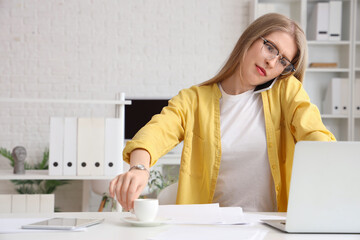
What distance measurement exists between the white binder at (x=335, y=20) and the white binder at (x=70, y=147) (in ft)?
9.01

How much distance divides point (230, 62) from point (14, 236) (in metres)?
1.07

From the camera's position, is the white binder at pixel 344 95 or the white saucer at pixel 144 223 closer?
the white saucer at pixel 144 223

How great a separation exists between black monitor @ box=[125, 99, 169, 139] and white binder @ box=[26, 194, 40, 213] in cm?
191

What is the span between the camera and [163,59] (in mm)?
5055

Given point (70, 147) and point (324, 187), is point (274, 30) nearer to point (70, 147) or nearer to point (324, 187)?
point (324, 187)

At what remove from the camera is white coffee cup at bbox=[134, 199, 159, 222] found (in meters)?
1.12

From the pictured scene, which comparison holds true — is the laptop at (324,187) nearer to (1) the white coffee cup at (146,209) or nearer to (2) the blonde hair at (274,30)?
(1) the white coffee cup at (146,209)

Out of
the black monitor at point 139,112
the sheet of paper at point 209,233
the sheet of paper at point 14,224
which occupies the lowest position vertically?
the sheet of paper at point 14,224

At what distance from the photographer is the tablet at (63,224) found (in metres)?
1.08

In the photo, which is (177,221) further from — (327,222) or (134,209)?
(327,222)

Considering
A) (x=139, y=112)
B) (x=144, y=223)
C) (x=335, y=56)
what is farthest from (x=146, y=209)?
(x=335, y=56)

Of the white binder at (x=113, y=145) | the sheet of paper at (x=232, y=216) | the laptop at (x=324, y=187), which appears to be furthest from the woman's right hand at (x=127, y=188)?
the white binder at (x=113, y=145)

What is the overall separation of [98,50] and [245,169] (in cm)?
354

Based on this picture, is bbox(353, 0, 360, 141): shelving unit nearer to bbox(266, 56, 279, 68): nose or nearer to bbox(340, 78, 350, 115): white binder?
bbox(340, 78, 350, 115): white binder
